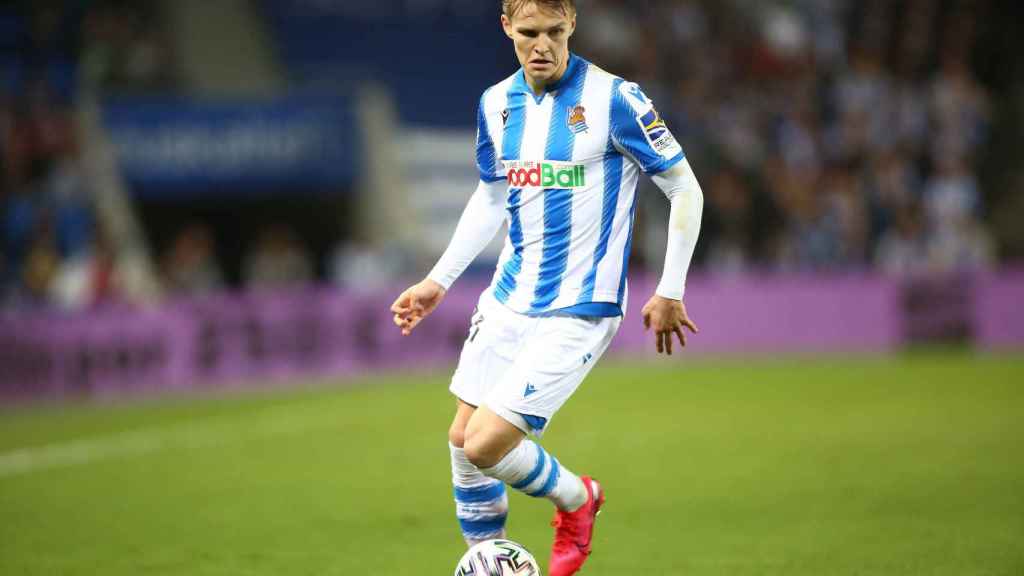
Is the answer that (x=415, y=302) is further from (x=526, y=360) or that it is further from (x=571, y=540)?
(x=571, y=540)

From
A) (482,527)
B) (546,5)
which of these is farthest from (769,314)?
(546,5)

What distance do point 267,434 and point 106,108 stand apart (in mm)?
7774

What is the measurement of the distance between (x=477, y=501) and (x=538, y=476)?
340 millimetres

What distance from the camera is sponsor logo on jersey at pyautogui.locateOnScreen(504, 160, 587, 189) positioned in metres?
5.42

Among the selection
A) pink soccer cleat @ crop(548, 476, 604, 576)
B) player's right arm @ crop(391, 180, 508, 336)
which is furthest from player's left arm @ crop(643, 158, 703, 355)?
pink soccer cleat @ crop(548, 476, 604, 576)

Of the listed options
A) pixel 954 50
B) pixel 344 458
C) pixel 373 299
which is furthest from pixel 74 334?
pixel 954 50

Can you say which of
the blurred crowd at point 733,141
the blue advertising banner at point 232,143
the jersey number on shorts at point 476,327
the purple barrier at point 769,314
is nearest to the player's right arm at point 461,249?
the jersey number on shorts at point 476,327

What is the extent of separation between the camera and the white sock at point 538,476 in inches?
214

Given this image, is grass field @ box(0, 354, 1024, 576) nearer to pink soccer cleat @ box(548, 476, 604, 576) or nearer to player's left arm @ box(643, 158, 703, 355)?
pink soccer cleat @ box(548, 476, 604, 576)

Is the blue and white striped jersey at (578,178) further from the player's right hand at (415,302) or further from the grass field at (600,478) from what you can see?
the grass field at (600,478)

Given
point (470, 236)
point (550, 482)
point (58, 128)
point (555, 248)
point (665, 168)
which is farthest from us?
point (58, 128)

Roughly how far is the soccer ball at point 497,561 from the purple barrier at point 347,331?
1118 centimetres

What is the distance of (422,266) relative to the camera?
64.0 feet

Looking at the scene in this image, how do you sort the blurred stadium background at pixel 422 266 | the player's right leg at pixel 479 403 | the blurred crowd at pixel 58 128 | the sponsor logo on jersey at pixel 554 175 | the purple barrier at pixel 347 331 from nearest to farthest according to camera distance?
the sponsor logo on jersey at pixel 554 175, the player's right leg at pixel 479 403, the blurred stadium background at pixel 422 266, the purple barrier at pixel 347 331, the blurred crowd at pixel 58 128
